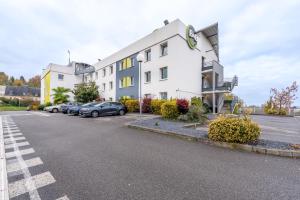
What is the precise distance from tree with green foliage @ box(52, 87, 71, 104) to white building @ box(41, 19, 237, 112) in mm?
12473

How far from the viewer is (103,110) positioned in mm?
15773

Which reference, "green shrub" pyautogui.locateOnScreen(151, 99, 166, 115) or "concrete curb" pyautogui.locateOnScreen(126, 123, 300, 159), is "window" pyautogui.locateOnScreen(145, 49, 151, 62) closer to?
"green shrub" pyautogui.locateOnScreen(151, 99, 166, 115)

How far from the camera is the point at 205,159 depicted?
4387 millimetres

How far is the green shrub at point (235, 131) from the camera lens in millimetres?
5592

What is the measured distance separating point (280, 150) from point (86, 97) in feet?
82.7

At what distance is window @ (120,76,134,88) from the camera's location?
22016 mm

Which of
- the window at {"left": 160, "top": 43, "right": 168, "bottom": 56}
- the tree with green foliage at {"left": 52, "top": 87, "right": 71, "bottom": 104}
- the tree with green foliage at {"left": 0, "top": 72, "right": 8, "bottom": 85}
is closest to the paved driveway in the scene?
the window at {"left": 160, "top": 43, "right": 168, "bottom": 56}

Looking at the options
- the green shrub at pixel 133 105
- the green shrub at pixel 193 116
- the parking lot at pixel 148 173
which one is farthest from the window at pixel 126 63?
the parking lot at pixel 148 173

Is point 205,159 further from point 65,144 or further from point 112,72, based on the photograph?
point 112,72

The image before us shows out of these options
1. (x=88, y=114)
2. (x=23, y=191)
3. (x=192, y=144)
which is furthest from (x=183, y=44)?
(x=23, y=191)

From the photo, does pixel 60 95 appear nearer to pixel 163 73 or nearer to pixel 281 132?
pixel 163 73

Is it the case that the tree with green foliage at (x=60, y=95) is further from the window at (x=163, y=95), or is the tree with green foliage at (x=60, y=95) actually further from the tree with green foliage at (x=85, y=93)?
the window at (x=163, y=95)

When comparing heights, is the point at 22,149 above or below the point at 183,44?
below

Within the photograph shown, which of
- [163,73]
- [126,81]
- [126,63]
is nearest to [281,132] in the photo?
[163,73]
